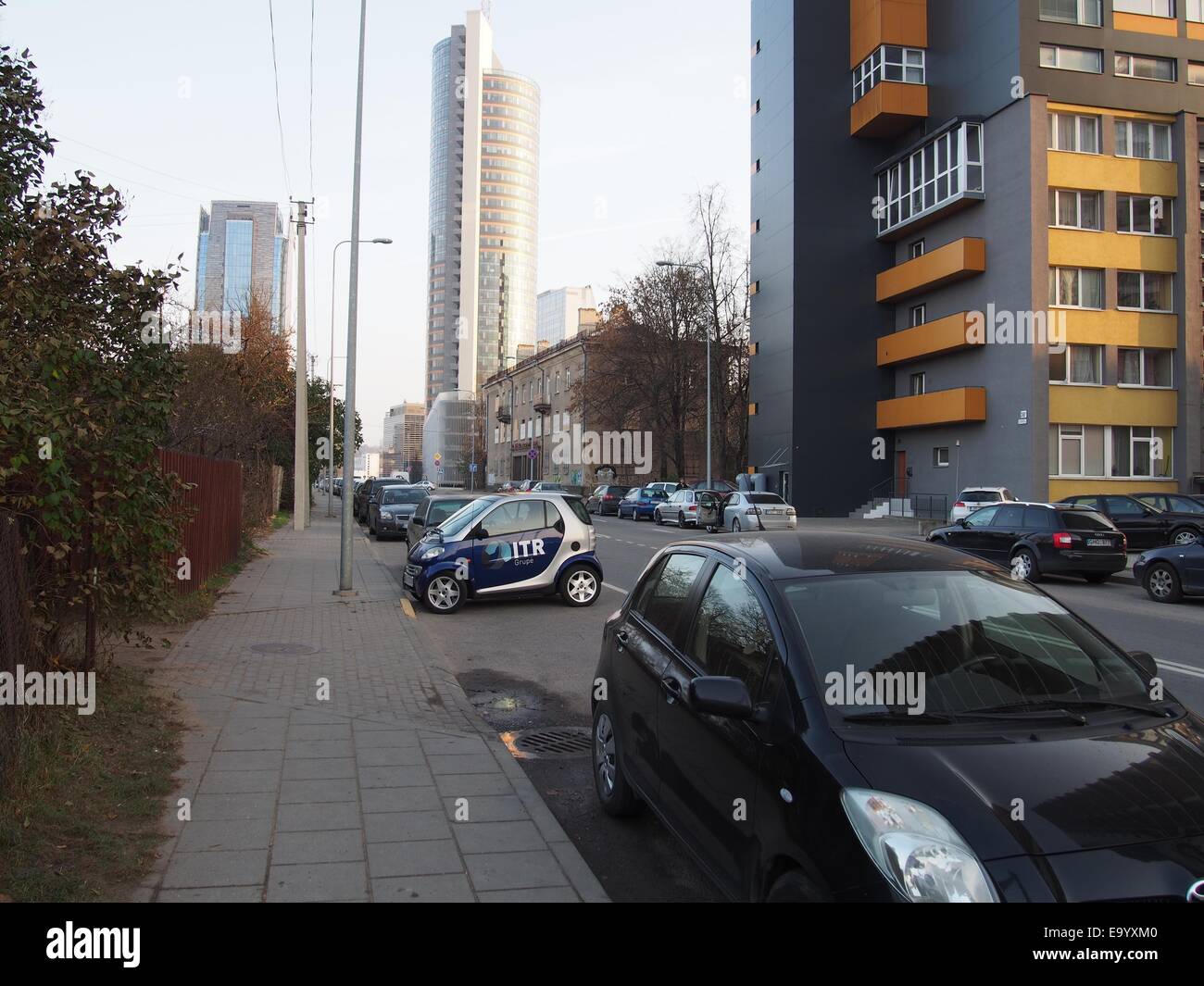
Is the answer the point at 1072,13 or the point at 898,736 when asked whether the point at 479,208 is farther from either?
the point at 898,736

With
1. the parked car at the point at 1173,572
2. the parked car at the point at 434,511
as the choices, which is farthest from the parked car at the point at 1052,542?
the parked car at the point at 434,511

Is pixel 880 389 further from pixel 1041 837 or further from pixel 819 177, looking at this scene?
pixel 1041 837

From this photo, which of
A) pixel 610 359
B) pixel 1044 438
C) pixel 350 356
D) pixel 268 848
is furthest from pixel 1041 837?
pixel 610 359

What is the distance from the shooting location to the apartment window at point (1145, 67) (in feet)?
→ 109

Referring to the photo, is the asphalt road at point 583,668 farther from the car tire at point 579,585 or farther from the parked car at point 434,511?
the parked car at point 434,511

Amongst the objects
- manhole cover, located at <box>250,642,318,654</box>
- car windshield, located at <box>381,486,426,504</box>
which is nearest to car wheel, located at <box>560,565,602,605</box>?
manhole cover, located at <box>250,642,318,654</box>

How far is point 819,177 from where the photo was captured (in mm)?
40250

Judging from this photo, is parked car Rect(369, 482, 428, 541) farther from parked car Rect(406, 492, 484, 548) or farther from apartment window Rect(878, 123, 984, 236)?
apartment window Rect(878, 123, 984, 236)

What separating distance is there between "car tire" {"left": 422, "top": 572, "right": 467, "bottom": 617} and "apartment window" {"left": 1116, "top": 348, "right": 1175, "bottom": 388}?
95.2 ft

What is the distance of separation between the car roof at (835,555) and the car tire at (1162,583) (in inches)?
480

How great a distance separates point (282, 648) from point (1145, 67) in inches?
1481

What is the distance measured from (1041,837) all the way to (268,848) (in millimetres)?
3344

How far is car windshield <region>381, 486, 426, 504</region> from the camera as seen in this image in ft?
92.5

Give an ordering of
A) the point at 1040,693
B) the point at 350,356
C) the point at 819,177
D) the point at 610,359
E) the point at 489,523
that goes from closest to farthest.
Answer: the point at 1040,693
the point at 489,523
the point at 350,356
the point at 819,177
the point at 610,359
